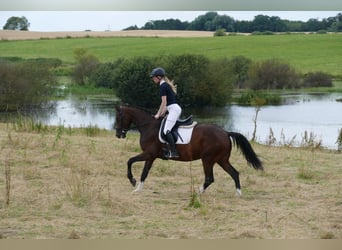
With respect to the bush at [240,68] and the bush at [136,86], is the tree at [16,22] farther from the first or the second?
the bush at [240,68]

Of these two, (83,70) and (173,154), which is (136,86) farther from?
(173,154)

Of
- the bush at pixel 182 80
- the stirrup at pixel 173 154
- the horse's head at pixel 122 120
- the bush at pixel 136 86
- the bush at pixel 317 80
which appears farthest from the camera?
the bush at pixel 317 80

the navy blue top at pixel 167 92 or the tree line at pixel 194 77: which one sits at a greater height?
the navy blue top at pixel 167 92

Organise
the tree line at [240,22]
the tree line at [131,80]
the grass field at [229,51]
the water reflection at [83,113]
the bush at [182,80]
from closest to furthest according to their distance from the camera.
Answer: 1. the tree line at [240,22]
2. the water reflection at [83,113]
3. the bush at [182,80]
4. the tree line at [131,80]
5. the grass field at [229,51]

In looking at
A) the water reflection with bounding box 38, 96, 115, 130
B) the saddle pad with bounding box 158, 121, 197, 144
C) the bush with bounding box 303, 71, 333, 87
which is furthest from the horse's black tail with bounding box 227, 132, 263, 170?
the bush with bounding box 303, 71, 333, 87

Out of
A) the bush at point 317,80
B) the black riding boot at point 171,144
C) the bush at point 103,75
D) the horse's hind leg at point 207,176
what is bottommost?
the bush at point 317,80

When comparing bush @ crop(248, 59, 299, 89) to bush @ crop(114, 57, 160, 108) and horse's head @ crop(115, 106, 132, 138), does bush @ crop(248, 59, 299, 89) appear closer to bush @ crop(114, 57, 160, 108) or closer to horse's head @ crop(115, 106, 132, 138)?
bush @ crop(114, 57, 160, 108)

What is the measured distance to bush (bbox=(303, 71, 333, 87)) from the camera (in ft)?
109

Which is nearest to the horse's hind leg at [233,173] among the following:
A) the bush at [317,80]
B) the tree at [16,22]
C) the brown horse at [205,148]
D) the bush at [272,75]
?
the brown horse at [205,148]

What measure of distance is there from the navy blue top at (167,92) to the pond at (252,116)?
888 centimetres

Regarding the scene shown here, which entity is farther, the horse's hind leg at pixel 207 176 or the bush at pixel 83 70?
the bush at pixel 83 70

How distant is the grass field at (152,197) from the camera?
4711mm

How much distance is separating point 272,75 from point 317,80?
114 inches

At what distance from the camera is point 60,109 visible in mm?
23266
